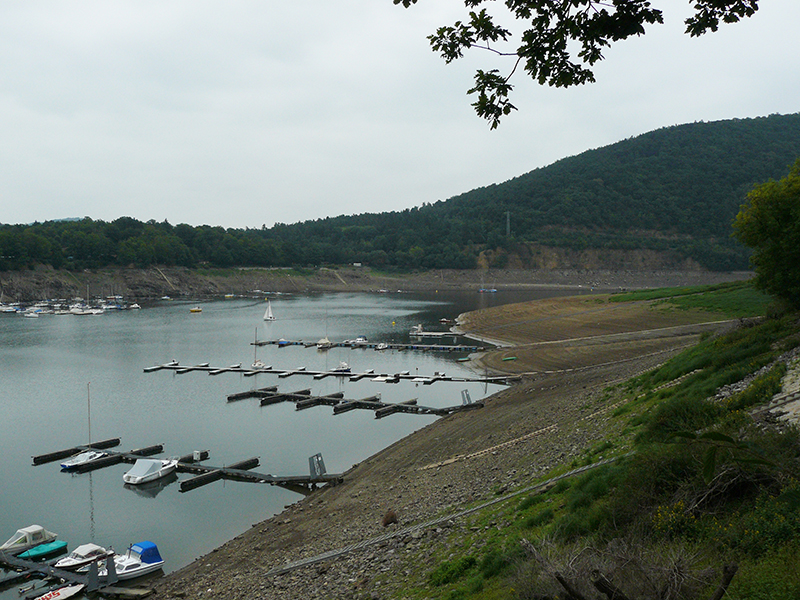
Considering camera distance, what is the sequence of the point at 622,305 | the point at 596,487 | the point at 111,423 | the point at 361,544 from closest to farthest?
the point at 596,487, the point at 361,544, the point at 111,423, the point at 622,305

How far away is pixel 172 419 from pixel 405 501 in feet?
81.7

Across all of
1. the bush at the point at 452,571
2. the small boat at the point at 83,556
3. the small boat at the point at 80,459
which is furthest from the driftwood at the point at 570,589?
the small boat at the point at 80,459

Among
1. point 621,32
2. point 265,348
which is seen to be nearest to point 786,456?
point 621,32

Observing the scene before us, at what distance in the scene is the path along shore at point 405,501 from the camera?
12797mm

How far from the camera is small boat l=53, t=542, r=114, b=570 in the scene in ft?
62.2

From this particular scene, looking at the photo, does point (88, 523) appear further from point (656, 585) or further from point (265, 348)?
point (265, 348)

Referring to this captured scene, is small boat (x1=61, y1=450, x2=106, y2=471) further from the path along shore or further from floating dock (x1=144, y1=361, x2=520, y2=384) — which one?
floating dock (x1=144, y1=361, x2=520, y2=384)

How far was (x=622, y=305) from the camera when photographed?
72.4 metres

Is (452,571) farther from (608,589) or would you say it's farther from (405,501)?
(405,501)

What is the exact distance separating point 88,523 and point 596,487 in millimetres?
20456

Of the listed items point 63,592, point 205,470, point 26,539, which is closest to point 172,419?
point 205,470

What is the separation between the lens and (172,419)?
37.8 m

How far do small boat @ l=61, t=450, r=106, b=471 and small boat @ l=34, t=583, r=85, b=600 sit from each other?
40.6 feet

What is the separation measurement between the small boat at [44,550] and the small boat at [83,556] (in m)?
0.86
